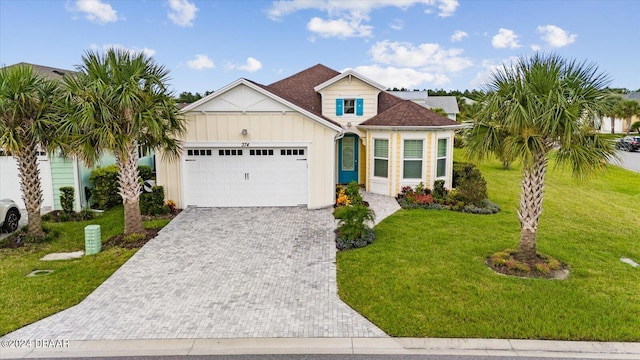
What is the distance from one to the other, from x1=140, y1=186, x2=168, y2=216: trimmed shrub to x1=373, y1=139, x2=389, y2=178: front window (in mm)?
8619

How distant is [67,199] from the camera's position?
14062 millimetres

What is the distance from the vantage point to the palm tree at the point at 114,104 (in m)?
10.2

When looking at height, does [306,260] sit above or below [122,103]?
below

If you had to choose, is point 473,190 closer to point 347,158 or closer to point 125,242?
point 347,158

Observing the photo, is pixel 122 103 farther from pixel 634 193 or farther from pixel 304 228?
pixel 634 193

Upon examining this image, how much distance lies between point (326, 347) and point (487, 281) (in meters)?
3.99

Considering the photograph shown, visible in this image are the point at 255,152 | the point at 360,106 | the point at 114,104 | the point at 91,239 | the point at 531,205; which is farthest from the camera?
the point at 360,106

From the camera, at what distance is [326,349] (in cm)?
602

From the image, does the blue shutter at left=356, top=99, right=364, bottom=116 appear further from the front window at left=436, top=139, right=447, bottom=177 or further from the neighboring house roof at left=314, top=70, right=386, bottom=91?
the front window at left=436, top=139, right=447, bottom=177

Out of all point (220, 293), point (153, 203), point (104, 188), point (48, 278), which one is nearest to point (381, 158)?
point (153, 203)

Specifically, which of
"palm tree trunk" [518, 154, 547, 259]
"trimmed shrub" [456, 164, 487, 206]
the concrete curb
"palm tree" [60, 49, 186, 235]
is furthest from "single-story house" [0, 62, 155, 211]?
"palm tree trunk" [518, 154, 547, 259]

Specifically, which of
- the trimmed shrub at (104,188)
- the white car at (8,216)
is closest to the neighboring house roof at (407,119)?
the trimmed shrub at (104,188)

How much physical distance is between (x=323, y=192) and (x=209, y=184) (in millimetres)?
4205

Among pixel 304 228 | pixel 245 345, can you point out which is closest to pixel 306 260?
pixel 304 228
